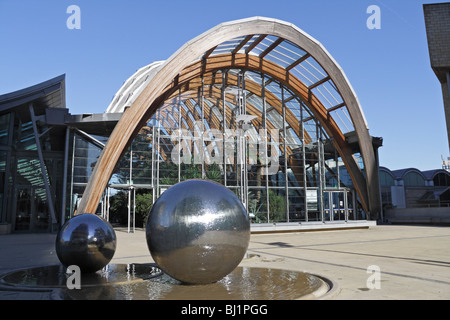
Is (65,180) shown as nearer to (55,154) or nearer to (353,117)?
(55,154)

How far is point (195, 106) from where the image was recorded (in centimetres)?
3022

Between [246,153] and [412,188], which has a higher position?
[246,153]

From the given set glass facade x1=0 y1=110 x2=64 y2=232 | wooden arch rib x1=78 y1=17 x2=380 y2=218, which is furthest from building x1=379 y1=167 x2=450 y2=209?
glass facade x1=0 y1=110 x2=64 y2=232

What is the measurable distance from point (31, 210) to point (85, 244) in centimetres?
2069

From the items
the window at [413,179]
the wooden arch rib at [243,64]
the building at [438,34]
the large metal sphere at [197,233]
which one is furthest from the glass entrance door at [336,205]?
the large metal sphere at [197,233]

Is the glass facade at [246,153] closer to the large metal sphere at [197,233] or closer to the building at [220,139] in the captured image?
the building at [220,139]

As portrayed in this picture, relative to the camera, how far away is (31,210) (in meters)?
25.5

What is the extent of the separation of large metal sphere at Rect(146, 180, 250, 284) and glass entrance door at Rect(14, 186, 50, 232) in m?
22.6

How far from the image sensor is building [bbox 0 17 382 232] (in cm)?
2423

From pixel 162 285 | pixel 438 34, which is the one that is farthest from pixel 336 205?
pixel 162 285

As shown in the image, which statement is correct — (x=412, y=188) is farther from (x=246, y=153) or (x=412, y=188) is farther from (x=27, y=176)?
(x=27, y=176)

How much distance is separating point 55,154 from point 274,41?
18135 millimetres

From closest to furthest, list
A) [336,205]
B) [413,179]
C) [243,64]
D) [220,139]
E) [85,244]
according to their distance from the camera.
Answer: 1. [85,244]
2. [220,139]
3. [243,64]
4. [336,205]
5. [413,179]
